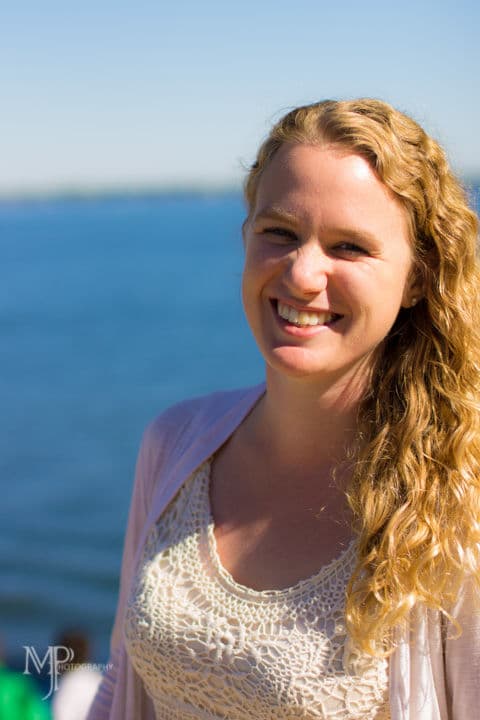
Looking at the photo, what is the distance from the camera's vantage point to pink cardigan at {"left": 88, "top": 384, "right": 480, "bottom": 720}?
1.67m

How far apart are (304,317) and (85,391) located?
16.2 m

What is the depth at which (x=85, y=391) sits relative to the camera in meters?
17.7

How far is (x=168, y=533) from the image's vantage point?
211 cm

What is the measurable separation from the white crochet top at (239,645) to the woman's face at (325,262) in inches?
16.2

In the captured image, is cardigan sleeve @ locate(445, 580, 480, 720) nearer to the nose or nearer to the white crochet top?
the white crochet top

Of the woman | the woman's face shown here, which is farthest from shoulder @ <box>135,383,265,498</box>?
the woman's face

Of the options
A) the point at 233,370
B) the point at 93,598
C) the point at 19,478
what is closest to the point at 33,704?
the point at 93,598

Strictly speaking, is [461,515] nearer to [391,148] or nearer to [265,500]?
[265,500]

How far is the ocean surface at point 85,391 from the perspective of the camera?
8.78m

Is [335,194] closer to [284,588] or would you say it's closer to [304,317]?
[304,317]

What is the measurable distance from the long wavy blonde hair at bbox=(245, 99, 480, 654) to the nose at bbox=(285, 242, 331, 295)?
0.20 metres

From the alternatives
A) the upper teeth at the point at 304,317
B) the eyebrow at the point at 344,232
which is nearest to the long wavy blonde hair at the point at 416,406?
the eyebrow at the point at 344,232

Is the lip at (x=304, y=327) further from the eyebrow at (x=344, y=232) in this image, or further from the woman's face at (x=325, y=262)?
the eyebrow at (x=344, y=232)

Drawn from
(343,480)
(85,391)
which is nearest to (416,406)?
(343,480)
